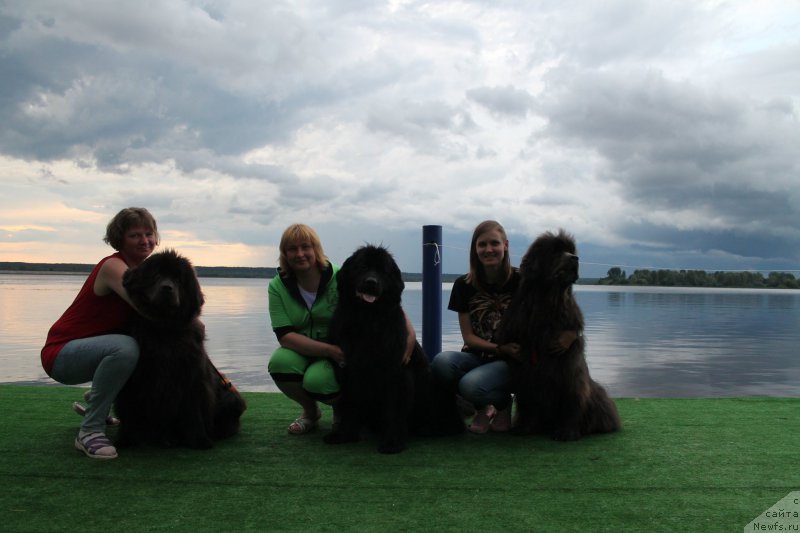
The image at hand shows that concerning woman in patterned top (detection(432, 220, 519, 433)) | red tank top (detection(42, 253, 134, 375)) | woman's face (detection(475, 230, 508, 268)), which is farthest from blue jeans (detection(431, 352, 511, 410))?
red tank top (detection(42, 253, 134, 375))

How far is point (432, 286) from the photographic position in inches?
208

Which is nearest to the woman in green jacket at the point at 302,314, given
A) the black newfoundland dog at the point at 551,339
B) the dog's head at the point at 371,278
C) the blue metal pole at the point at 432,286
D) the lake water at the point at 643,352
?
the dog's head at the point at 371,278

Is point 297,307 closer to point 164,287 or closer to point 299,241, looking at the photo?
point 299,241

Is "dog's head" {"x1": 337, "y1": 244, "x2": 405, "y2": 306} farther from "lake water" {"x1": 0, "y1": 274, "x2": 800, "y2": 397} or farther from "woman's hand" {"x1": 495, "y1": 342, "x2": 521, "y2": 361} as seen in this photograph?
"lake water" {"x1": 0, "y1": 274, "x2": 800, "y2": 397}

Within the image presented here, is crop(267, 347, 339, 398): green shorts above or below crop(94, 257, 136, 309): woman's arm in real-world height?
below

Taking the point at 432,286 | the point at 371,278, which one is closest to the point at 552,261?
the point at 371,278

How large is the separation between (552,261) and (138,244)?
2.39 meters

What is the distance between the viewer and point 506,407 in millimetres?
4031

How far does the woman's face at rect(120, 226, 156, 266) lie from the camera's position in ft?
11.6

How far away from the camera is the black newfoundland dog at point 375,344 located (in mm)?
3438

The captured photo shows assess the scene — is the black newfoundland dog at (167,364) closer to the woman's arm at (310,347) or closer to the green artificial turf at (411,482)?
the green artificial turf at (411,482)

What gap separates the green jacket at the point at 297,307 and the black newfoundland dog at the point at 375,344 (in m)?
0.31

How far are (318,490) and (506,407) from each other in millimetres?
1661

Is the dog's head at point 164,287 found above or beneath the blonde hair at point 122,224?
beneath
